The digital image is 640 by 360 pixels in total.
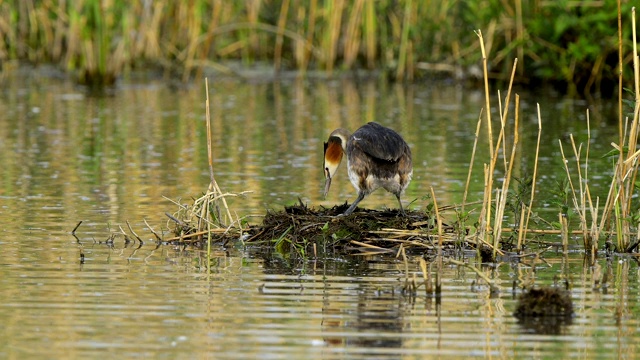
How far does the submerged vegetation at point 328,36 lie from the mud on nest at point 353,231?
12776mm

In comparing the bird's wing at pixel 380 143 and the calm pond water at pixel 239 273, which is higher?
the bird's wing at pixel 380 143

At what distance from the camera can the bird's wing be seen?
9102 millimetres

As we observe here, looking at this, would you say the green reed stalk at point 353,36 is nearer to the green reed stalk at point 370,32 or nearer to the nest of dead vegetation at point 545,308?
the green reed stalk at point 370,32

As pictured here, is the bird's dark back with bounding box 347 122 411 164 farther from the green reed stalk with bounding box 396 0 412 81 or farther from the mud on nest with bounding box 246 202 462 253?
the green reed stalk with bounding box 396 0 412 81

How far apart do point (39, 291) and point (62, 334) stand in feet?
3.85

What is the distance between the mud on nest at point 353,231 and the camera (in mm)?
8961

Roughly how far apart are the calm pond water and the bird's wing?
2.63 feet

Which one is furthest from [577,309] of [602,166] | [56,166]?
[56,166]

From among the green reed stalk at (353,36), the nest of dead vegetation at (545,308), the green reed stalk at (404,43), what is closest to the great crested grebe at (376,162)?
the nest of dead vegetation at (545,308)

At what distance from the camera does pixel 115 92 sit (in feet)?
76.0

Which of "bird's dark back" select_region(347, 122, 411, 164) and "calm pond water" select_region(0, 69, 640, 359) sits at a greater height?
"bird's dark back" select_region(347, 122, 411, 164)

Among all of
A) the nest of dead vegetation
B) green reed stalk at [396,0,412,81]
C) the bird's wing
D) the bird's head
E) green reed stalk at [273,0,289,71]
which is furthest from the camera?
green reed stalk at [273,0,289,71]

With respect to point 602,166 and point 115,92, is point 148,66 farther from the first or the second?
point 602,166

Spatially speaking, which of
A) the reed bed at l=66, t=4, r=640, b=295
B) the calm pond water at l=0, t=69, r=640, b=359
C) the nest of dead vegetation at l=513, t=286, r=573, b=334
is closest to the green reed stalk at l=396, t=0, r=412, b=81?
the calm pond water at l=0, t=69, r=640, b=359
